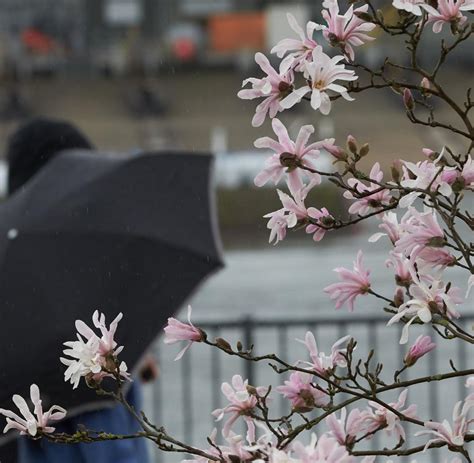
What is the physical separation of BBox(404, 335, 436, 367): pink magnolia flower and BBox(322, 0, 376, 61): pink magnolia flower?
0.42 meters

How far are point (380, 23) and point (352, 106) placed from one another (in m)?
40.0

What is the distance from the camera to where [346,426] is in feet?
6.83

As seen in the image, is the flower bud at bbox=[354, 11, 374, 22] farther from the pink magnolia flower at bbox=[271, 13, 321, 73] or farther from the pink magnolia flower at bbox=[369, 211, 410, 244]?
the pink magnolia flower at bbox=[369, 211, 410, 244]

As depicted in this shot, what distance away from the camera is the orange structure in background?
4747cm

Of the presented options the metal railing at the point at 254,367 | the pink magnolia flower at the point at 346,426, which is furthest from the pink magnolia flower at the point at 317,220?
the metal railing at the point at 254,367

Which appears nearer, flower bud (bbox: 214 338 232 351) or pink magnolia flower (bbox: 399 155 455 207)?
pink magnolia flower (bbox: 399 155 455 207)

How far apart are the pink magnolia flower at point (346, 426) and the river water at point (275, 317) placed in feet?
11.9

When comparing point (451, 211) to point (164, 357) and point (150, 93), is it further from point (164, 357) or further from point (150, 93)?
point (150, 93)

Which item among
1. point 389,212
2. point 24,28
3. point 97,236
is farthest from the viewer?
point 24,28

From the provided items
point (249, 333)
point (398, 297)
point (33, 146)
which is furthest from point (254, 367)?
point (398, 297)

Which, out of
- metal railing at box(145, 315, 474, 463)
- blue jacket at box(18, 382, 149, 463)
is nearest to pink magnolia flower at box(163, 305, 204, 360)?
blue jacket at box(18, 382, 149, 463)

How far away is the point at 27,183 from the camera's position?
4.07m

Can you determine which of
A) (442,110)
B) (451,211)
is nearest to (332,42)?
(451,211)

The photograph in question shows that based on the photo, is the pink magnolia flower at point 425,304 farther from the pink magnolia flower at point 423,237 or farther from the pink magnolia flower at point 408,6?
the pink magnolia flower at point 408,6
